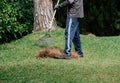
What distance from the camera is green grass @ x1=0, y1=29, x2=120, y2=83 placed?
317 inches

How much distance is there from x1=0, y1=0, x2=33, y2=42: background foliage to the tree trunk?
0.45 meters

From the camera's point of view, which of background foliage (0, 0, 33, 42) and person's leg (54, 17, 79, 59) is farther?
background foliage (0, 0, 33, 42)

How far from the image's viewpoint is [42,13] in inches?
535

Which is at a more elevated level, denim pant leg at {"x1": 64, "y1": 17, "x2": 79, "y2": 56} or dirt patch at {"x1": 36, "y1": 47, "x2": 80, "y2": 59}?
denim pant leg at {"x1": 64, "y1": 17, "x2": 79, "y2": 56}

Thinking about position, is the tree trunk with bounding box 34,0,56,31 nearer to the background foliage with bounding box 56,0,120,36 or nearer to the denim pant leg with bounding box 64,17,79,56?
the denim pant leg with bounding box 64,17,79,56

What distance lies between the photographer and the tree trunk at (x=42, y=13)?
13547 millimetres

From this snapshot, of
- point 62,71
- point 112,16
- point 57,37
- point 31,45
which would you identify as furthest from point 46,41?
point 112,16

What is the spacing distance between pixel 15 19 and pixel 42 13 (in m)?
0.93

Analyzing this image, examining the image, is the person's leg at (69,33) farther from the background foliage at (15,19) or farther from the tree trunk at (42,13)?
the tree trunk at (42,13)

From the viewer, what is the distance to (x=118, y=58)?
34.4 feet

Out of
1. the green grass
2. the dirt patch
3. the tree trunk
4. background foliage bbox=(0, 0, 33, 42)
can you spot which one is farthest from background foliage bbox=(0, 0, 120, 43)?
the dirt patch

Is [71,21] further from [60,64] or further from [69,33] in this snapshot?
[60,64]

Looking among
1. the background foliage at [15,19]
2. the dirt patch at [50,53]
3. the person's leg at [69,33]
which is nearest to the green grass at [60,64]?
the dirt patch at [50,53]

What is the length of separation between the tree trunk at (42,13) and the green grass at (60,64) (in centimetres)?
84
